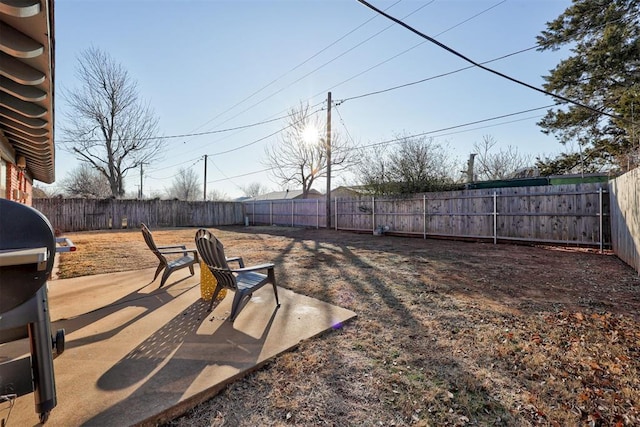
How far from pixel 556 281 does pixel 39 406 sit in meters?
5.74

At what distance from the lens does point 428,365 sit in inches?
81.8

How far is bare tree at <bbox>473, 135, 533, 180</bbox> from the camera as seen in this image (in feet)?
68.0

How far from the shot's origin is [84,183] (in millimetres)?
28562

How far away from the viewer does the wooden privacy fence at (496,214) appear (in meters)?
7.07

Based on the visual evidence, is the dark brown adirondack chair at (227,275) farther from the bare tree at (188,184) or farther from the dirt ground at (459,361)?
the bare tree at (188,184)

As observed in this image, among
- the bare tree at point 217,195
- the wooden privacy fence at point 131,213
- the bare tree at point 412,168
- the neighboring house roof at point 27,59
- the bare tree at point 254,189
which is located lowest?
the wooden privacy fence at point 131,213

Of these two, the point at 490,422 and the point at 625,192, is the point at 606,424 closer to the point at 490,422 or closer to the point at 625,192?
the point at 490,422

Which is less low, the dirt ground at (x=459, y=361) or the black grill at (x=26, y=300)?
the black grill at (x=26, y=300)

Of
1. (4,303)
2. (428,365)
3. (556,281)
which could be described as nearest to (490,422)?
(428,365)

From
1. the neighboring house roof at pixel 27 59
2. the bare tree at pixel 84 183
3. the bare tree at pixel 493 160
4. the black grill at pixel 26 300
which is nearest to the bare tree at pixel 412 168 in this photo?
the bare tree at pixel 493 160

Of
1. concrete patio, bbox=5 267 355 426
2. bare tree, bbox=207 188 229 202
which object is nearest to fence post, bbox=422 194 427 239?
concrete patio, bbox=5 267 355 426

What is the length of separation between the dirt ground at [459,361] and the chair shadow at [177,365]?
6.0 inches

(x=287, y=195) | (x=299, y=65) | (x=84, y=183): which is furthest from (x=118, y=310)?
(x=84, y=183)

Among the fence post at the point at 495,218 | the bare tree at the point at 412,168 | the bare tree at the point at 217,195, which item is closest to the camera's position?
the fence post at the point at 495,218
